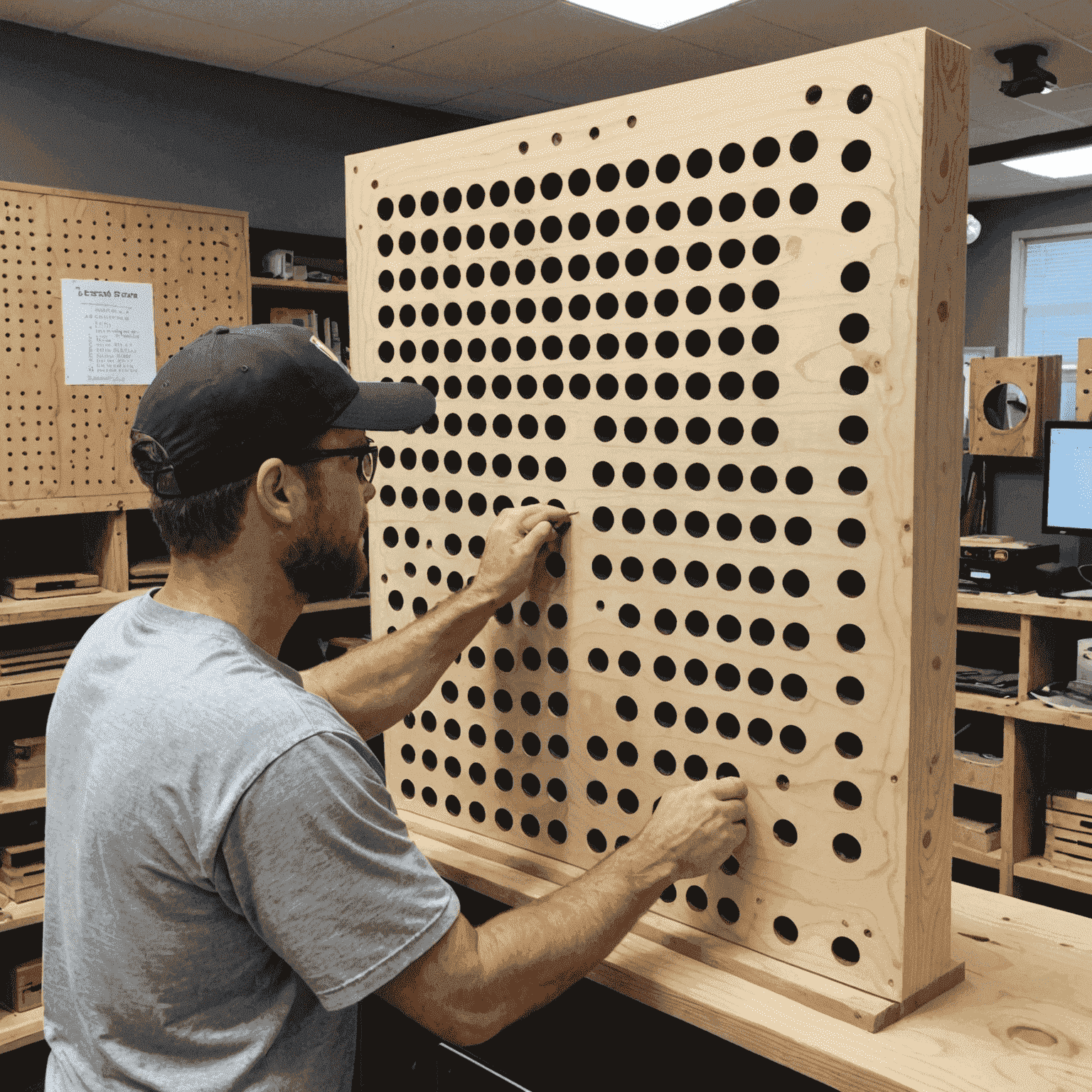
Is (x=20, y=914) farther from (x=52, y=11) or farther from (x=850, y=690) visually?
(x=52, y=11)

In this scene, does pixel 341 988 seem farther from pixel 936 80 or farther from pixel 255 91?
pixel 255 91

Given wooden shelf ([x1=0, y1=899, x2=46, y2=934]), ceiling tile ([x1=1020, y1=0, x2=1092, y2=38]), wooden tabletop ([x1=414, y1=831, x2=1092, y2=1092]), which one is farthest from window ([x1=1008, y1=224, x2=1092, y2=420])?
wooden tabletop ([x1=414, y1=831, x2=1092, y2=1092])

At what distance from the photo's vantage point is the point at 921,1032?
1009 mm

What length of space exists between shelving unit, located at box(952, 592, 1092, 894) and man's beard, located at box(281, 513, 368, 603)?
2902 mm

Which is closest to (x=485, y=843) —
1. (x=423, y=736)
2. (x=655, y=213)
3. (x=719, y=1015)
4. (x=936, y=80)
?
(x=423, y=736)

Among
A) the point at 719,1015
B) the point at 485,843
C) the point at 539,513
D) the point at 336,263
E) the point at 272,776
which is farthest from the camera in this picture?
the point at 336,263

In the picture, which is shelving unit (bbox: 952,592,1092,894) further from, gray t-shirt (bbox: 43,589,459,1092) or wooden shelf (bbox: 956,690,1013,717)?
gray t-shirt (bbox: 43,589,459,1092)

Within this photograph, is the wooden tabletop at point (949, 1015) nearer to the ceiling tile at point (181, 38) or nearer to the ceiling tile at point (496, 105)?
the ceiling tile at point (181, 38)

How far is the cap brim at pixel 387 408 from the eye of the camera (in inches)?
45.3

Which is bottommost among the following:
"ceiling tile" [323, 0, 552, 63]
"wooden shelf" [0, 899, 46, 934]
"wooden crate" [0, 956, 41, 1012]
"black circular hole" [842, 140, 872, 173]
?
"wooden crate" [0, 956, 41, 1012]

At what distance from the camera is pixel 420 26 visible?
397 cm

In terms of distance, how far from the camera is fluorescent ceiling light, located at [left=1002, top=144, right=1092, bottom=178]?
6.29 m

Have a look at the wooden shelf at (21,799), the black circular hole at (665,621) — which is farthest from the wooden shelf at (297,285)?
the black circular hole at (665,621)

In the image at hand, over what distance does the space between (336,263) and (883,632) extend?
3860 millimetres
